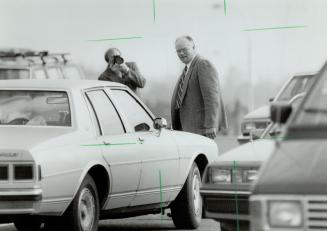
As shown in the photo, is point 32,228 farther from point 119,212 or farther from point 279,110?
point 279,110

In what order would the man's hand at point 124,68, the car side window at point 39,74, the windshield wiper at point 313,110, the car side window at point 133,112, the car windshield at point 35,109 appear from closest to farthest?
the windshield wiper at point 313,110
the car windshield at point 35,109
the car side window at point 133,112
the man's hand at point 124,68
the car side window at point 39,74

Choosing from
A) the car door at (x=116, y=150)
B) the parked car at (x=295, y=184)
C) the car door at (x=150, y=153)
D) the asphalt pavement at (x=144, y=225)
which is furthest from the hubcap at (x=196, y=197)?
the parked car at (x=295, y=184)

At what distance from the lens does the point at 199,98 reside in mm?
13289

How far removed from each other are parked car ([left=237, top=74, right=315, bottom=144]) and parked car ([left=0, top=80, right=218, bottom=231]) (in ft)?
23.6

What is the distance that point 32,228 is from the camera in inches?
452

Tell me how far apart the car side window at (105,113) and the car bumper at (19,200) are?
1433 millimetres

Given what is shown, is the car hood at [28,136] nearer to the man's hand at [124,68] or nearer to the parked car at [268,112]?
the man's hand at [124,68]

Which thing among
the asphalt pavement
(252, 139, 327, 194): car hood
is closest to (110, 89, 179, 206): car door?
the asphalt pavement

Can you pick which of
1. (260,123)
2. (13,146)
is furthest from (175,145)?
(260,123)

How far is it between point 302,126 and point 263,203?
685mm

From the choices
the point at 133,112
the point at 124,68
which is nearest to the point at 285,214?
the point at 133,112

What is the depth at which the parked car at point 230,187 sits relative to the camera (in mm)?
8977

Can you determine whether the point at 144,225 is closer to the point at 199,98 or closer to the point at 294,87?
the point at 199,98

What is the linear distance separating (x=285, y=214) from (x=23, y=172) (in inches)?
155
